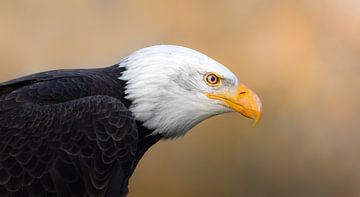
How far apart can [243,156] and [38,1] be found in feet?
7.18

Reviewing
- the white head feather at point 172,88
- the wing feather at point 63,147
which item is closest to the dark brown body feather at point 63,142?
the wing feather at point 63,147

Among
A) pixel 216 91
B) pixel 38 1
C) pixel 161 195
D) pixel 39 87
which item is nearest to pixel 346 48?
pixel 161 195

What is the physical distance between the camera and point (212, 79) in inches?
206

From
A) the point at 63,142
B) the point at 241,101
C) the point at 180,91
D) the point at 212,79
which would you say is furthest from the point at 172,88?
the point at 63,142

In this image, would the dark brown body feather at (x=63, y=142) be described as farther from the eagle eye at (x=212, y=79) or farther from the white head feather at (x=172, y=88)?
the eagle eye at (x=212, y=79)

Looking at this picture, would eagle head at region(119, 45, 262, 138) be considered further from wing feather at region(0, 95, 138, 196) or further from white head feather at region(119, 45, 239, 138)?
wing feather at region(0, 95, 138, 196)

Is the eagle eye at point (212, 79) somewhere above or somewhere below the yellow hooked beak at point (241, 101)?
above

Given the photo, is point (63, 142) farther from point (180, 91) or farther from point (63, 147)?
point (180, 91)

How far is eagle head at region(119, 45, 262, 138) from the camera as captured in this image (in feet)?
17.0

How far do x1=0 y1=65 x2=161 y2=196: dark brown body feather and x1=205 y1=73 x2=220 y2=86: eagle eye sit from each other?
444 millimetres

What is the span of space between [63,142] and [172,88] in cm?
64

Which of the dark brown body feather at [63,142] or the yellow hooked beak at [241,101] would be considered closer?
the dark brown body feather at [63,142]

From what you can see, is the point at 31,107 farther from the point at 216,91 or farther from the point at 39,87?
the point at 216,91

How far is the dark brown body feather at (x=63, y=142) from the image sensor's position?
488 centimetres
